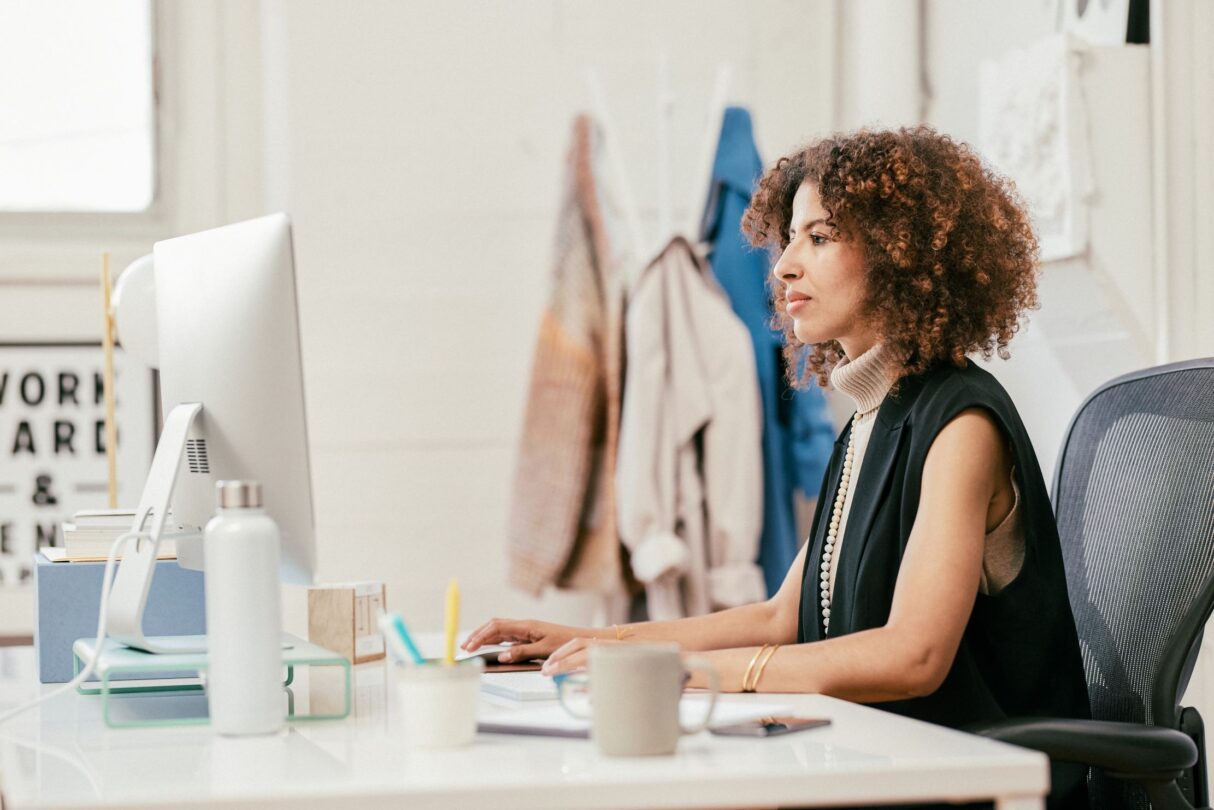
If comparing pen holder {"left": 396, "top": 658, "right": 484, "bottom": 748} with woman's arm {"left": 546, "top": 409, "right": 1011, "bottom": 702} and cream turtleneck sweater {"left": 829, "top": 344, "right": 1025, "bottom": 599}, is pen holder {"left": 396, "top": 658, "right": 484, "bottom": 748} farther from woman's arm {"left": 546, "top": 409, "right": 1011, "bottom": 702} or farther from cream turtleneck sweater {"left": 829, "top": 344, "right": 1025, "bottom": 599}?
cream turtleneck sweater {"left": 829, "top": 344, "right": 1025, "bottom": 599}

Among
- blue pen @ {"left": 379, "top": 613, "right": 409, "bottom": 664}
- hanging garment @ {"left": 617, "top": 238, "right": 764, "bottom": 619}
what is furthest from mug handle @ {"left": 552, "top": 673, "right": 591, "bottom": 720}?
hanging garment @ {"left": 617, "top": 238, "right": 764, "bottom": 619}

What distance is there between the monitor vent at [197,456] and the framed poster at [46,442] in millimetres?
1656

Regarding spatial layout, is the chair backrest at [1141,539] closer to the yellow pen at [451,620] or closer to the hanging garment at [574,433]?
the yellow pen at [451,620]

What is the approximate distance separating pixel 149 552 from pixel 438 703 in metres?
0.40

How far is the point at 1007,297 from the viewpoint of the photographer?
154 cm

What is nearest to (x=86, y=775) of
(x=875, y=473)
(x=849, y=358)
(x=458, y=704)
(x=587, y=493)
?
(x=458, y=704)

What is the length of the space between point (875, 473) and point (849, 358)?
223mm

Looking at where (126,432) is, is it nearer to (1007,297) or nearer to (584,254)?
(584,254)

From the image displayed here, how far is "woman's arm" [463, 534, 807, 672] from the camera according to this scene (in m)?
1.47

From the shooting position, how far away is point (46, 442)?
2.76m

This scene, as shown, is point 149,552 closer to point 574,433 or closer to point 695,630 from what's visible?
point 695,630

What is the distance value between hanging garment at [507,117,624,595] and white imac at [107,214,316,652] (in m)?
1.52

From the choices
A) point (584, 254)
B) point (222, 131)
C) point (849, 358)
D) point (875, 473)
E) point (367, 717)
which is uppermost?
point (222, 131)

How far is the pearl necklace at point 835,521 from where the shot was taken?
153 cm
